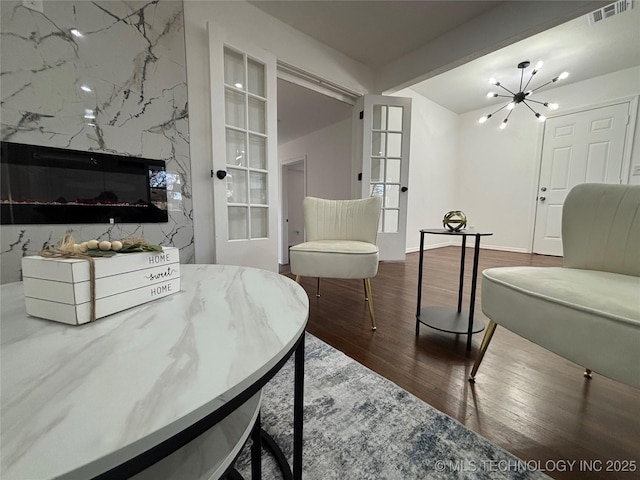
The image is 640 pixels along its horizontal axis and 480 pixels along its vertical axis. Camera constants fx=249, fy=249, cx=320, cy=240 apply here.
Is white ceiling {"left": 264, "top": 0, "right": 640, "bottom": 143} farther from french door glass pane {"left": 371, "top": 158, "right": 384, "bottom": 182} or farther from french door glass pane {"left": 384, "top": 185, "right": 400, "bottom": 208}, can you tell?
french door glass pane {"left": 384, "top": 185, "right": 400, "bottom": 208}

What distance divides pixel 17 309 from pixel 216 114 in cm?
169

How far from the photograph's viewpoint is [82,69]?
1438 mm

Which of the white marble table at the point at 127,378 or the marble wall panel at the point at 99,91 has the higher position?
the marble wall panel at the point at 99,91

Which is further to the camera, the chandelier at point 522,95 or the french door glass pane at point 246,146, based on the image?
the chandelier at point 522,95

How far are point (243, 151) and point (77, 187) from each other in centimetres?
108

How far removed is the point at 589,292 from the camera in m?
0.73

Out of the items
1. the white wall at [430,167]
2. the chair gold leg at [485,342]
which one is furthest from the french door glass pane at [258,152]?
the white wall at [430,167]

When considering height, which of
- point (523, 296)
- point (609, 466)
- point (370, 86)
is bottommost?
point (609, 466)

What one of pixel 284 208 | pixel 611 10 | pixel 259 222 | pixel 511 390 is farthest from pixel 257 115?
pixel 611 10

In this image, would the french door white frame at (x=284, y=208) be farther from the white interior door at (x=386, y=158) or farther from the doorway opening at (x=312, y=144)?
the white interior door at (x=386, y=158)

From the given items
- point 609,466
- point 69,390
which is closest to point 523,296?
point 609,466

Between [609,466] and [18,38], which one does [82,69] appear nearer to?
[18,38]

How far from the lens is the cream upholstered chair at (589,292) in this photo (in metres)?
0.63

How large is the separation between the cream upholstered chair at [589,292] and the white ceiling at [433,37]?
86.1 inches
